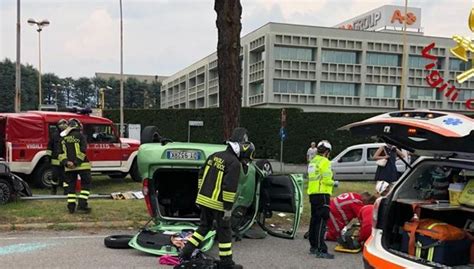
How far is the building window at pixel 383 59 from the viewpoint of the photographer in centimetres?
5147

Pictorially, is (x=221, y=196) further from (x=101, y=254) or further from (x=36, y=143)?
(x=36, y=143)

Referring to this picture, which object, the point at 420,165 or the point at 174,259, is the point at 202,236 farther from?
the point at 420,165

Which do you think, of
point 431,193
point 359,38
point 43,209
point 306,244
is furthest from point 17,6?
point 359,38

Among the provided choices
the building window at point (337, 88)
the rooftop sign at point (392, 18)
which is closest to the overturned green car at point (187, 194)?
the building window at point (337, 88)

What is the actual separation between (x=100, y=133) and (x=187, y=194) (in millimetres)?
7502

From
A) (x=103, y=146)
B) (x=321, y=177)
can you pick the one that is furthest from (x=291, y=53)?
(x=321, y=177)

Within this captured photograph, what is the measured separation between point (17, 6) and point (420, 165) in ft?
77.7

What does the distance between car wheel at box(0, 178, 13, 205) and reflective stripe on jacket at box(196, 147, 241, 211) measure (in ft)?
18.9

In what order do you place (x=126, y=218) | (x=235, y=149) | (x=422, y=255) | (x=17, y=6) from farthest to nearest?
(x=17, y=6)
(x=126, y=218)
(x=235, y=149)
(x=422, y=255)

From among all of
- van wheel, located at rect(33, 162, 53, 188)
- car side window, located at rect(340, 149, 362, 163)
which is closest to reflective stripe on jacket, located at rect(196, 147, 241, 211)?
van wheel, located at rect(33, 162, 53, 188)

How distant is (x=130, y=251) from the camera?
717cm

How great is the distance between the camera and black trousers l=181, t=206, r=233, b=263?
611cm

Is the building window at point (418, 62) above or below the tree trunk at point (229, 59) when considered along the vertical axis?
above

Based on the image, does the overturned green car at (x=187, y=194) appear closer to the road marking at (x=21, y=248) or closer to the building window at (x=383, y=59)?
→ the road marking at (x=21, y=248)
